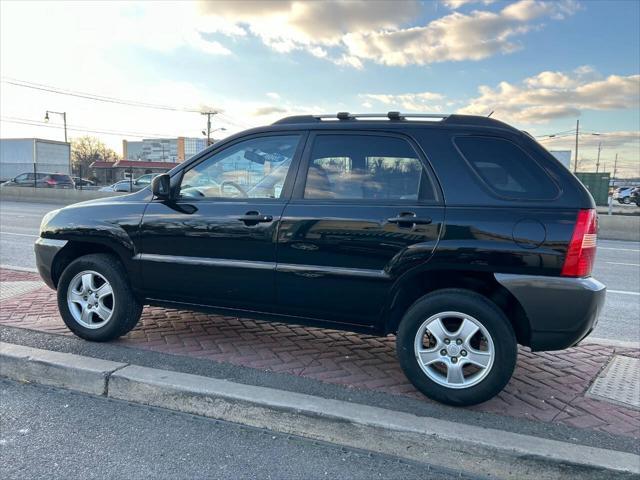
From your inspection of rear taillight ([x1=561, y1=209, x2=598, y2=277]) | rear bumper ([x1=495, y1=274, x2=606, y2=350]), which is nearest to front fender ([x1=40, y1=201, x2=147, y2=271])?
rear bumper ([x1=495, y1=274, x2=606, y2=350])

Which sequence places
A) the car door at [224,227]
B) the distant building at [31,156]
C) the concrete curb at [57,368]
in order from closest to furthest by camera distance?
the concrete curb at [57,368] < the car door at [224,227] < the distant building at [31,156]

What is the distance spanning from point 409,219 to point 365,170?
1.76ft

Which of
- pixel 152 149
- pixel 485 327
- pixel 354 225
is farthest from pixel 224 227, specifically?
pixel 152 149

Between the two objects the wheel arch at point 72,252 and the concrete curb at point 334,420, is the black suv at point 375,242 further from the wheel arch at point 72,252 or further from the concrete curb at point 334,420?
the concrete curb at point 334,420

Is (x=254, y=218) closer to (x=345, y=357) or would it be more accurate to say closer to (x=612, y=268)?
(x=345, y=357)

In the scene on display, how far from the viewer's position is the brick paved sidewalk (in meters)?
3.26

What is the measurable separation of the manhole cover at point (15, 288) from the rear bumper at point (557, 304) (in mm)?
5387

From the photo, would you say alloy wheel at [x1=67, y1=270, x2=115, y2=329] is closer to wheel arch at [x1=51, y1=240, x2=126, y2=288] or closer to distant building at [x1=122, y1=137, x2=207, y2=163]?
wheel arch at [x1=51, y1=240, x2=126, y2=288]

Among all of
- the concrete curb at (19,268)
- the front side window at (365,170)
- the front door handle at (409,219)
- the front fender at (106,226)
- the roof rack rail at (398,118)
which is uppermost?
the roof rack rail at (398,118)

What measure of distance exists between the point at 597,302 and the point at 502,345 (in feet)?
2.12

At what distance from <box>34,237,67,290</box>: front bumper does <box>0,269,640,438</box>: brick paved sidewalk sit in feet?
1.64

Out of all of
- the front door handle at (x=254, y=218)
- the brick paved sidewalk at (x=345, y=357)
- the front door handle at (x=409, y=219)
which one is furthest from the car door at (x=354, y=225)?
the brick paved sidewalk at (x=345, y=357)

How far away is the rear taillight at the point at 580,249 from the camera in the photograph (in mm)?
3016

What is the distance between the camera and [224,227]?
148 inches
